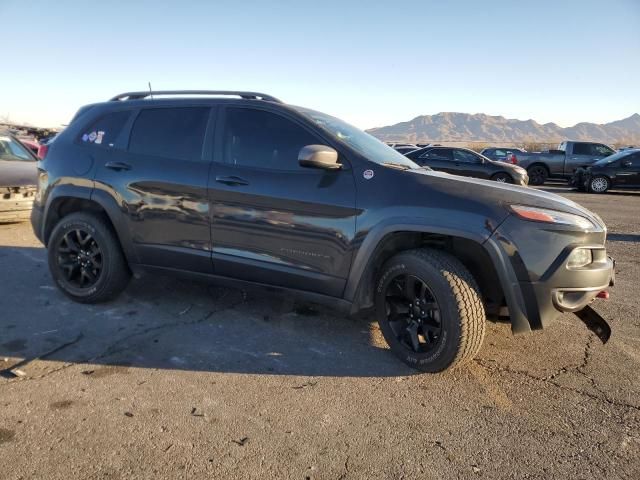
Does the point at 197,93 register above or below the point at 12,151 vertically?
above

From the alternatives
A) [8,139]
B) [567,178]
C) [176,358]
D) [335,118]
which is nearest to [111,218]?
[176,358]

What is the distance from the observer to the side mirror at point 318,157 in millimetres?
3297

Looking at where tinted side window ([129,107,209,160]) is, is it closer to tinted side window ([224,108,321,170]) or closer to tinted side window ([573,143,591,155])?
tinted side window ([224,108,321,170])

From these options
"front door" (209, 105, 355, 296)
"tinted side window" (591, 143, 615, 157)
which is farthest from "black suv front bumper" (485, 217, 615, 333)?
"tinted side window" (591, 143, 615, 157)

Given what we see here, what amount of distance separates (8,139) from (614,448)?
32.2 ft

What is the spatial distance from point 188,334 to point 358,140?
1965 mm

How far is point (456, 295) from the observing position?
3066 millimetres

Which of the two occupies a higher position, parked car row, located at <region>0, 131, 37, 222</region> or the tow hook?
parked car row, located at <region>0, 131, 37, 222</region>

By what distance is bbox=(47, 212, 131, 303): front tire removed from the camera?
422cm

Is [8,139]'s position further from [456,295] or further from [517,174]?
[517,174]

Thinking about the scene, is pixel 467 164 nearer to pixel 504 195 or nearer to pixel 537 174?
pixel 537 174

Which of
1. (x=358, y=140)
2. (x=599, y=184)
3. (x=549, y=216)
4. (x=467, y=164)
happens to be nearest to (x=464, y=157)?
(x=467, y=164)

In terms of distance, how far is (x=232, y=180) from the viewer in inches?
147

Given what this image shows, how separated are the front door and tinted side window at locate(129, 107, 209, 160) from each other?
0.22 meters
